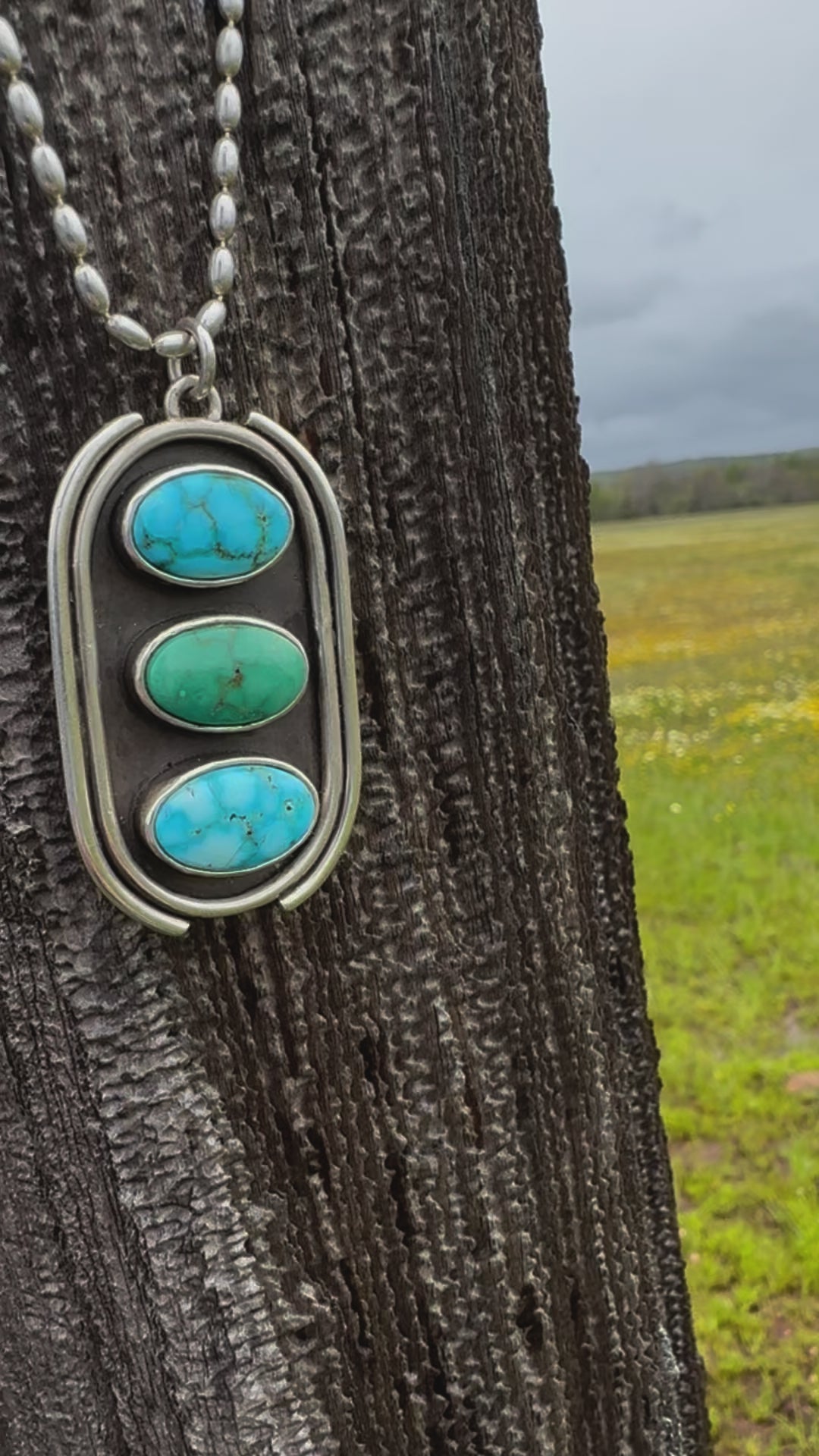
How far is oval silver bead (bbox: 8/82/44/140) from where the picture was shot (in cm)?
72

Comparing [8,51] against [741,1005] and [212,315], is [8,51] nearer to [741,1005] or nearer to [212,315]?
[212,315]

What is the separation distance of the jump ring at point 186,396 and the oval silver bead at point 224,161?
13cm

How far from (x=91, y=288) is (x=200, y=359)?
0.27 feet

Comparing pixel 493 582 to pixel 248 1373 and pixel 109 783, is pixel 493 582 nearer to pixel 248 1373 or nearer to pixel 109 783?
pixel 109 783

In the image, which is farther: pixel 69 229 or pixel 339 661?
pixel 339 661

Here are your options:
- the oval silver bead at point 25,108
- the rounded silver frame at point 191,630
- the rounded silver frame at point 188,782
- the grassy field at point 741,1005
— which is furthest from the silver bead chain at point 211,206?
the grassy field at point 741,1005

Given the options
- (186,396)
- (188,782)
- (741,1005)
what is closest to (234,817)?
(188,782)

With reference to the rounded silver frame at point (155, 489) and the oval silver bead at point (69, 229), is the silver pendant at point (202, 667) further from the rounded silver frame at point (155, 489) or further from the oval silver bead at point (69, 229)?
the oval silver bead at point (69, 229)

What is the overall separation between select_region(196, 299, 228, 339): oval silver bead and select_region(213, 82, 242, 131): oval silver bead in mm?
115

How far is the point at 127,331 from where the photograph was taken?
753 mm

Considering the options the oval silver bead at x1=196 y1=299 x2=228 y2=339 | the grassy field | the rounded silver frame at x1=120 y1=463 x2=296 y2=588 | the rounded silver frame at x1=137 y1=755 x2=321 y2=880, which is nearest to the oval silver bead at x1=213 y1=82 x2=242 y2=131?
the oval silver bead at x1=196 y1=299 x2=228 y2=339

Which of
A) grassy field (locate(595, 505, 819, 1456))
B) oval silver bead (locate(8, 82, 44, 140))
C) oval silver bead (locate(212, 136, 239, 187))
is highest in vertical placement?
oval silver bead (locate(8, 82, 44, 140))

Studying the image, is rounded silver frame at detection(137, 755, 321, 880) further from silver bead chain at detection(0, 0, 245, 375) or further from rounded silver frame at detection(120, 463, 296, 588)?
silver bead chain at detection(0, 0, 245, 375)

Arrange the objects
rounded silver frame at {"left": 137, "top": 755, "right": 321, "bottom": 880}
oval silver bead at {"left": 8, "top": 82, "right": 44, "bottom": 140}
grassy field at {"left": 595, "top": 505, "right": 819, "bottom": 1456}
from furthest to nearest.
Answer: grassy field at {"left": 595, "top": 505, "right": 819, "bottom": 1456}
rounded silver frame at {"left": 137, "top": 755, "right": 321, "bottom": 880}
oval silver bead at {"left": 8, "top": 82, "right": 44, "bottom": 140}
